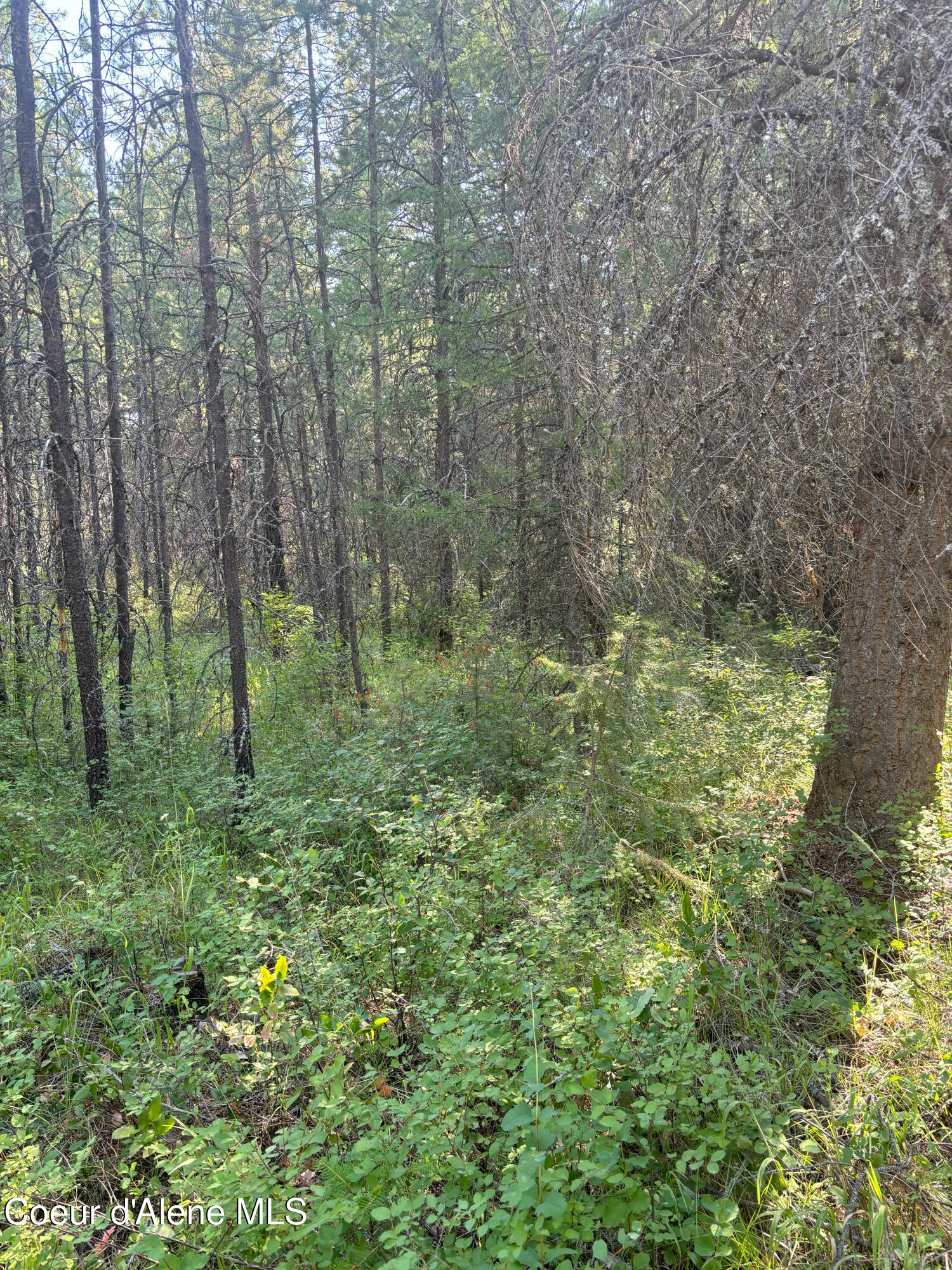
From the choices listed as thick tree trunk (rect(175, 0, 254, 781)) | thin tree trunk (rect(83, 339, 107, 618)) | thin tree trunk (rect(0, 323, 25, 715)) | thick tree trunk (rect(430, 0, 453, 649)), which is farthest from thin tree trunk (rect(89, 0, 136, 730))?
thick tree trunk (rect(430, 0, 453, 649))

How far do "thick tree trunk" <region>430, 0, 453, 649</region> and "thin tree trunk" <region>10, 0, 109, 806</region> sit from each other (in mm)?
3752

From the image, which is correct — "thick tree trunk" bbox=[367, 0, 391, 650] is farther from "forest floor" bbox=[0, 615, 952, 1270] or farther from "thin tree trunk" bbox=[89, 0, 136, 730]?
"forest floor" bbox=[0, 615, 952, 1270]

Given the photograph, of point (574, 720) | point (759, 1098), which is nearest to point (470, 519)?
point (574, 720)

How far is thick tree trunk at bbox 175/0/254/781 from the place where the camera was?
19.7 ft

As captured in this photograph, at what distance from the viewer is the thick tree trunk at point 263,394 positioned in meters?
6.82

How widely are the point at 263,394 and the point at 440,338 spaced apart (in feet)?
11.9

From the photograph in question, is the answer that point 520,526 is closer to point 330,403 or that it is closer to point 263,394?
point 263,394

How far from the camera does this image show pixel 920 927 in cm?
333

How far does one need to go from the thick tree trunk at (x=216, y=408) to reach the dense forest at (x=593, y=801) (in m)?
0.04

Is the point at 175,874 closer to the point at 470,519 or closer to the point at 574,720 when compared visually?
the point at 574,720

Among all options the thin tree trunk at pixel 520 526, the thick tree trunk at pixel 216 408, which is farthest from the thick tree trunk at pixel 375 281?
the thick tree trunk at pixel 216 408

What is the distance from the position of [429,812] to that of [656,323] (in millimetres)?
3581

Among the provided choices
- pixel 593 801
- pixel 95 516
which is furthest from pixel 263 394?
pixel 593 801

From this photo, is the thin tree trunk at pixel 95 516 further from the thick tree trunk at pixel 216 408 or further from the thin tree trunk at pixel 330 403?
the thin tree trunk at pixel 330 403
